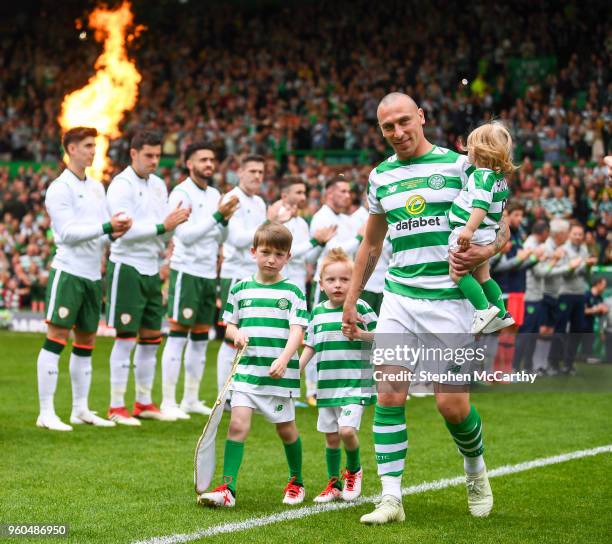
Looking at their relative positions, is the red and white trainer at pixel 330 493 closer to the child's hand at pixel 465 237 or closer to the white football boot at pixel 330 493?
the white football boot at pixel 330 493

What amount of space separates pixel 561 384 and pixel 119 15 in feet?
64.7

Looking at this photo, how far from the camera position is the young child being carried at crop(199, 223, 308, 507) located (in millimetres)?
6359

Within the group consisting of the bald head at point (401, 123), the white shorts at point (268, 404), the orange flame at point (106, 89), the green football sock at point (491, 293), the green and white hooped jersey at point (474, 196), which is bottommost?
the white shorts at point (268, 404)

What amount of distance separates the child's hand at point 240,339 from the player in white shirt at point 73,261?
2849mm

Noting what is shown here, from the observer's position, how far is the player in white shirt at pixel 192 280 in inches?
405

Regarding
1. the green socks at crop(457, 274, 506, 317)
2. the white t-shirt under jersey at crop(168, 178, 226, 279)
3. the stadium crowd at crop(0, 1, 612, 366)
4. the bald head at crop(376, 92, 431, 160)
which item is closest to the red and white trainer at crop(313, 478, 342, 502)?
the green socks at crop(457, 274, 506, 317)

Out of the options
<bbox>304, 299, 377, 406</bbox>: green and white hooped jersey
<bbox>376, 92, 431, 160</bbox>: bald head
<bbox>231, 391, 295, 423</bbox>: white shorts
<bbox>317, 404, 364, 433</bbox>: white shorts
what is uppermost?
<bbox>376, 92, 431, 160</bbox>: bald head

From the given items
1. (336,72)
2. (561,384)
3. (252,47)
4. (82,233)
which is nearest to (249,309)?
(82,233)

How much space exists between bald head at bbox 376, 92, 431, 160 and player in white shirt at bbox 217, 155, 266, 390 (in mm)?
4683

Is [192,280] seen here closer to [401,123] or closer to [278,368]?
[278,368]

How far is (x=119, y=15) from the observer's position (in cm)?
2931

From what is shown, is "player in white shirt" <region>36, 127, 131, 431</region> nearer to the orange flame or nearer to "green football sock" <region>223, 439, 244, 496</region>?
"green football sock" <region>223, 439, 244, 496</region>

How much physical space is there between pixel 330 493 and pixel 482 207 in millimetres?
2021

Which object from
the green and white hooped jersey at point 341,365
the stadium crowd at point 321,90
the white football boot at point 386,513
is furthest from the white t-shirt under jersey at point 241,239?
the stadium crowd at point 321,90
